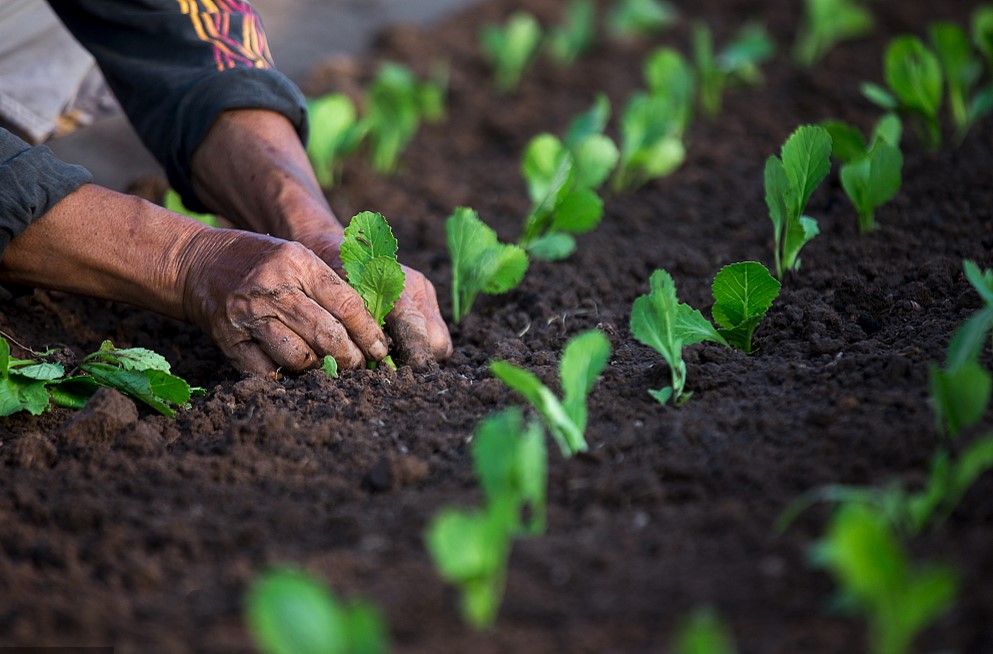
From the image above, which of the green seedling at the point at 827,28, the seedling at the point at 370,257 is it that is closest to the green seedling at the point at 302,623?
the seedling at the point at 370,257

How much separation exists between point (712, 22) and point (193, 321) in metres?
3.52

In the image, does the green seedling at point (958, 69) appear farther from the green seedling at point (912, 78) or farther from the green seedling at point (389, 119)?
the green seedling at point (389, 119)

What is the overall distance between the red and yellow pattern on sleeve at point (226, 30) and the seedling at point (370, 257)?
69 cm

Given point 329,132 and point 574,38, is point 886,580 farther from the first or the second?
point 574,38

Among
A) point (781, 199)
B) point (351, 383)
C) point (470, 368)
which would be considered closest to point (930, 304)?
point (781, 199)

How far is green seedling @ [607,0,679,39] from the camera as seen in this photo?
4.47 meters

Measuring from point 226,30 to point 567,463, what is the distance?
1417mm

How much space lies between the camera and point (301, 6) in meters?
5.10

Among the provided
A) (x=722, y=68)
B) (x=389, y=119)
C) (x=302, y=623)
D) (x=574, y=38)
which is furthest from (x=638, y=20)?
(x=302, y=623)

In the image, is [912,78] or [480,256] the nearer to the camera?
[480,256]

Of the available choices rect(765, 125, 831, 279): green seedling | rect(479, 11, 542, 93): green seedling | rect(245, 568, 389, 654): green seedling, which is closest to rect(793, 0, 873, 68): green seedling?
rect(479, 11, 542, 93): green seedling

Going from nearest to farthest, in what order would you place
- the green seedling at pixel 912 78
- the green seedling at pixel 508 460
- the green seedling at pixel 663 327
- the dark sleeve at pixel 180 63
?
the green seedling at pixel 508 460 → the green seedling at pixel 663 327 → the dark sleeve at pixel 180 63 → the green seedling at pixel 912 78

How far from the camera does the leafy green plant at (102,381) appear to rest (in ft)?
5.84

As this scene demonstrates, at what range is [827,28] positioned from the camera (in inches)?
156
